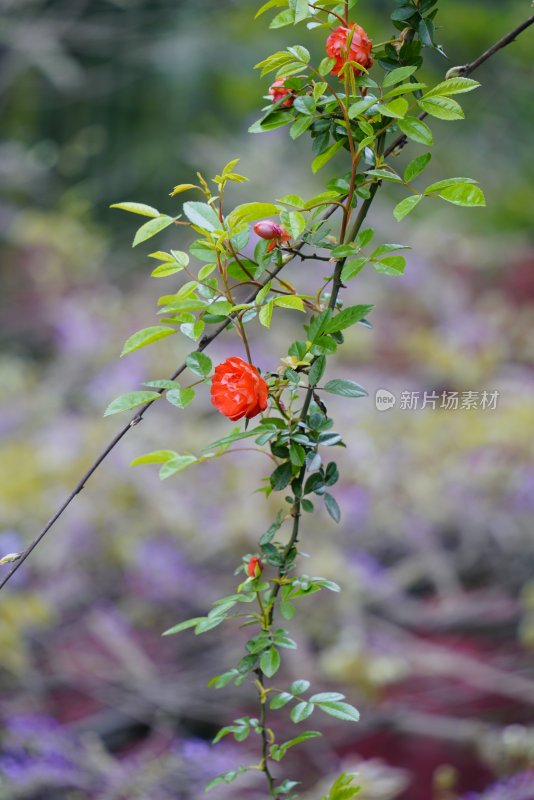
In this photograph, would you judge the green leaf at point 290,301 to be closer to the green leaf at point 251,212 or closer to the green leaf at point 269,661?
the green leaf at point 251,212

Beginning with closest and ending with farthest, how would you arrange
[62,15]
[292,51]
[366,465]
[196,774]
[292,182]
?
[292,51]
[196,774]
[366,465]
[292,182]
[62,15]

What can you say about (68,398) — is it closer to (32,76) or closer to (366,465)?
(366,465)

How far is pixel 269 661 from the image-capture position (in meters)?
0.48

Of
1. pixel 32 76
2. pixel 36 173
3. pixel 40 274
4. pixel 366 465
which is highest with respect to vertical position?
pixel 32 76

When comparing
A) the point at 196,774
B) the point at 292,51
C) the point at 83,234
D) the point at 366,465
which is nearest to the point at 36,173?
the point at 83,234

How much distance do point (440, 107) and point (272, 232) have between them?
4.3 inches

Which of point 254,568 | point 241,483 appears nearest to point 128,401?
point 254,568

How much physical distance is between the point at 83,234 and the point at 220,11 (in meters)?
1.02

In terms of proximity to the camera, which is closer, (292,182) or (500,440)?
(500,440)

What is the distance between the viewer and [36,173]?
114 inches

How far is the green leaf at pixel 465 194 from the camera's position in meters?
0.43

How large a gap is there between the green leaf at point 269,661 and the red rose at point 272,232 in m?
0.23
